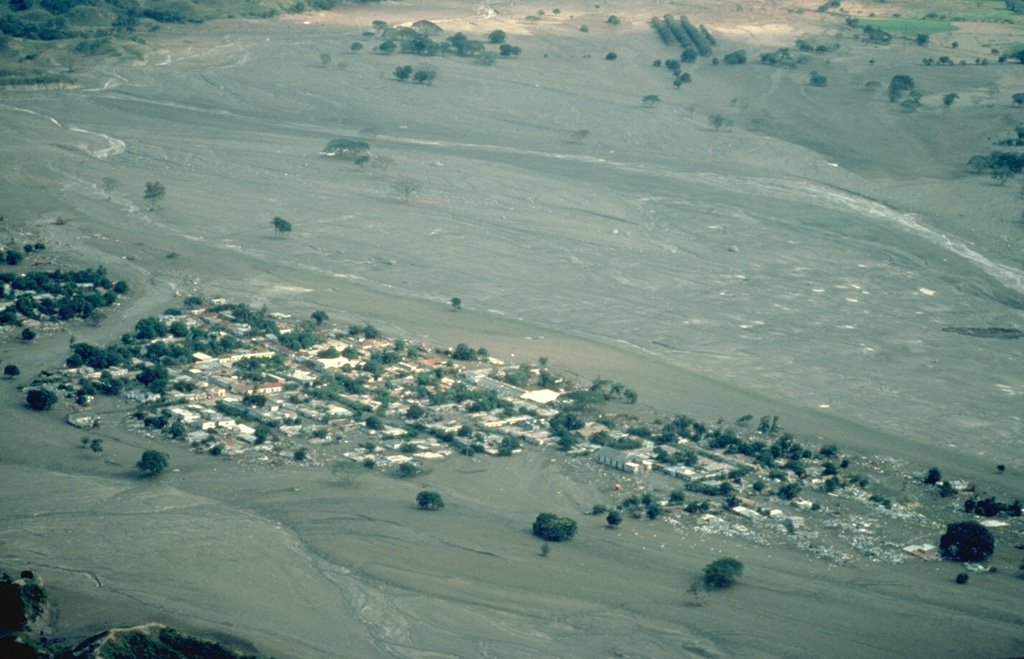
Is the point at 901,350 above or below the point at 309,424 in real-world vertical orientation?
above

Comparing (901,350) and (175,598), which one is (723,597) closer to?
(175,598)

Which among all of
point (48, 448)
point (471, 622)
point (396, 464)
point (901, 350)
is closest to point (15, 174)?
point (48, 448)

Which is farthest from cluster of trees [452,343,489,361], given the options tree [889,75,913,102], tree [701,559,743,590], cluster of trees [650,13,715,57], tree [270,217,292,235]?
cluster of trees [650,13,715,57]

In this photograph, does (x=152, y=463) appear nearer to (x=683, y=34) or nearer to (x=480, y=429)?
(x=480, y=429)

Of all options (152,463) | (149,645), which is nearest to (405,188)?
(152,463)

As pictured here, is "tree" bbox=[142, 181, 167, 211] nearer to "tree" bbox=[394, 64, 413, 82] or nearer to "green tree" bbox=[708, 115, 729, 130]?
"tree" bbox=[394, 64, 413, 82]

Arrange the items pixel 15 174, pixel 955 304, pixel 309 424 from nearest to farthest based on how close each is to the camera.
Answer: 1. pixel 309 424
2. pixel 955 304
3. pixel 15 174
